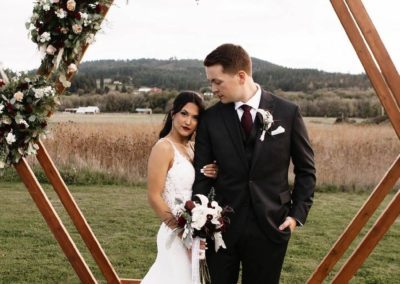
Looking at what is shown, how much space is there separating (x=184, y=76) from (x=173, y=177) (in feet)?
38.3

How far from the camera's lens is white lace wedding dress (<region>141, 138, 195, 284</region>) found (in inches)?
187

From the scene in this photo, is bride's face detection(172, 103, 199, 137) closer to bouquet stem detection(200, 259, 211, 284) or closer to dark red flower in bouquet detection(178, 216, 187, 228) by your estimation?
dark red flower in bouquet detection(178, 216, 187, 228)

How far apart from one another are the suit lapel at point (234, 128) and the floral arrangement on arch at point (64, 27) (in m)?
1.49

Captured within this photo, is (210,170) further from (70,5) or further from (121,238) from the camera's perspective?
(121,238)

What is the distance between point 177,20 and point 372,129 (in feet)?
31.5

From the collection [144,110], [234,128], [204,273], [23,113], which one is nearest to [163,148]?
[234,128]

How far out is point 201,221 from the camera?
4.04 meters

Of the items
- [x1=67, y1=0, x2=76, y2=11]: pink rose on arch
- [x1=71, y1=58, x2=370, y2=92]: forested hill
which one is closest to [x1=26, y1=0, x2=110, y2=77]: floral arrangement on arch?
[x1=67, y1=0, x2=76, y2=11]: pink rose on arch

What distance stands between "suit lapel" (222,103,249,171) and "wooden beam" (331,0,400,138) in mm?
1075

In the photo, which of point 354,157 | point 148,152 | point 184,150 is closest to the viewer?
point 184,150

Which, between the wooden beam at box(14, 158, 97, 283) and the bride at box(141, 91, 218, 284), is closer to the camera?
the bride at box(141, 91, 218, 284)

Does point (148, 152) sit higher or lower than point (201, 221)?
lower

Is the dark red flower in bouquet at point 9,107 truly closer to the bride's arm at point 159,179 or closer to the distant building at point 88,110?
the bride's arm at point 159,179

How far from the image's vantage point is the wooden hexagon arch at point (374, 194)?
4.46 metres
